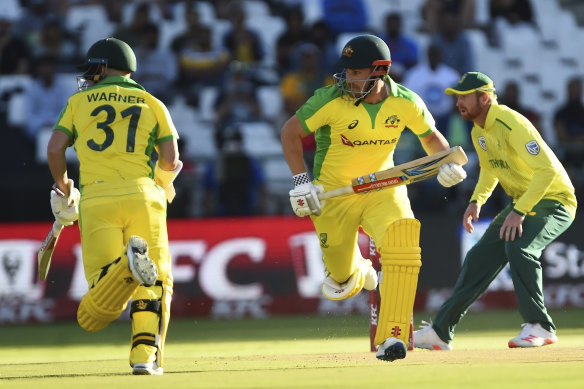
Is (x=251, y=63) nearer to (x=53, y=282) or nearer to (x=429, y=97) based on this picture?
(x=429, y=97)

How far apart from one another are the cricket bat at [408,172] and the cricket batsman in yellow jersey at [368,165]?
0.08 metres

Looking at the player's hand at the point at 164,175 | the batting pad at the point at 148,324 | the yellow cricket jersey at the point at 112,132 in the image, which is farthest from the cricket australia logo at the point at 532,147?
the batting pad at the point at 148,324

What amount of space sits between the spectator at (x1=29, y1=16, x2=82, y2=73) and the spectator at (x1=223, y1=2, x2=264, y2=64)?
2.03m

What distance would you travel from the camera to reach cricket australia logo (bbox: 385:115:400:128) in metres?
7.24

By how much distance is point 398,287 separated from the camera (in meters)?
6.85

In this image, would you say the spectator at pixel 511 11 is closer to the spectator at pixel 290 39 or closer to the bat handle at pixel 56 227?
the spectator at pixel 290 39

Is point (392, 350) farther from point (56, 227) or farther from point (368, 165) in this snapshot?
point (56, 227)

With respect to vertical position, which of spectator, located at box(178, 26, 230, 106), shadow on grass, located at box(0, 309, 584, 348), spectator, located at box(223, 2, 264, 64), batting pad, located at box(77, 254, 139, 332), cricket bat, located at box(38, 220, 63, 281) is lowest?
shadow on grass, located at box(0, 309, 584, 348)

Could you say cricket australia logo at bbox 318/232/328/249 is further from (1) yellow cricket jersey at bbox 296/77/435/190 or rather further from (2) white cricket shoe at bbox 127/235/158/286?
(2) white cricket shoe at bbox 127/235/158/286

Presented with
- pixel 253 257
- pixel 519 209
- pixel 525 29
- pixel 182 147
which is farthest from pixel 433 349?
pixel 525 29

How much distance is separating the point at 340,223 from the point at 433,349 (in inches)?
51.9

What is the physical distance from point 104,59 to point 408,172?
2076mm

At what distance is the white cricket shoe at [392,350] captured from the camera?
22.1 feet

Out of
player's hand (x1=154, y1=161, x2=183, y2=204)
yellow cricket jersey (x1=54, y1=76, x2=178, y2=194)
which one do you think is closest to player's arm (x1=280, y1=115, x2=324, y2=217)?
player's hand (x1=154, y1=161, x2=183, y2=204)
